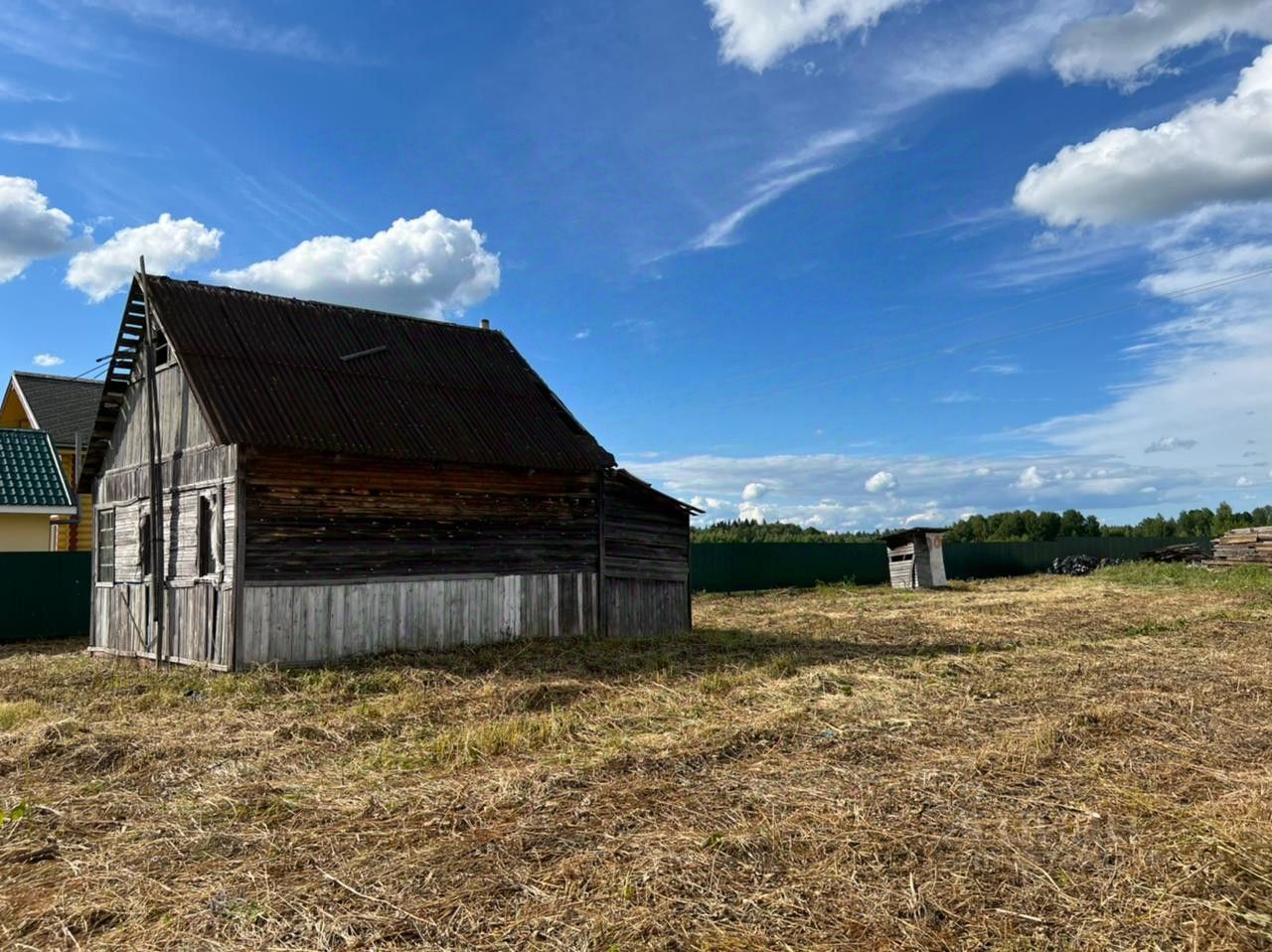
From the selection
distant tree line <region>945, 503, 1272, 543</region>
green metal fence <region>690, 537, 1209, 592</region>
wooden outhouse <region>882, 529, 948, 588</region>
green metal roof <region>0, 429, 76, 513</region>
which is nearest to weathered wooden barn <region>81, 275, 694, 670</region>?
green metal roof <region>0, 429, 76, 513</region>

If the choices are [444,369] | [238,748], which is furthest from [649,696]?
[444,369]

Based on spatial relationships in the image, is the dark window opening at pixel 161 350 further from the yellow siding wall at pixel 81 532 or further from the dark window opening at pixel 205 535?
the yellow siding wall at pixel 81 532

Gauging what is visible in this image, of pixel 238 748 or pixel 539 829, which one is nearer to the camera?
pixel 539 829

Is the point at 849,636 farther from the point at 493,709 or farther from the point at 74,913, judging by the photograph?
the point at 74,913

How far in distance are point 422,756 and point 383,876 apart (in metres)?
2.94

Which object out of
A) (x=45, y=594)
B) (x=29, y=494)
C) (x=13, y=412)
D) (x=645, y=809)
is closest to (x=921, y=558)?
(x=45, y=594)

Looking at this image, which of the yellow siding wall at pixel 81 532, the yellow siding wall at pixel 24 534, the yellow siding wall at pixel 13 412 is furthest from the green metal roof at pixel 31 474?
the yellow siding wall at pixel 13 412

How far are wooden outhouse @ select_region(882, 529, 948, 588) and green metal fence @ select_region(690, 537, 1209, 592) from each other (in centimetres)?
295

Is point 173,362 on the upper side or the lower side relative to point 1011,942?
upper

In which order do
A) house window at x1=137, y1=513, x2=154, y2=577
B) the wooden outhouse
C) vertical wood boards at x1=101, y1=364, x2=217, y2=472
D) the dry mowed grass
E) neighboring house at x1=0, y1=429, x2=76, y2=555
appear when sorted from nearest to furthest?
the dry mowed grass
vertical wood boards at x1=101, y1=364, x2=217, y2=472
house window at x1=137, y1=513, x2=154, y2=577
neighboring house at x1=0, y1=429, x2=76, y2=555
the wooden outhouse

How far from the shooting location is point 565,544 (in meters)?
17.2

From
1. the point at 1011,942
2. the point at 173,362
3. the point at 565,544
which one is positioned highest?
the point at 173,362

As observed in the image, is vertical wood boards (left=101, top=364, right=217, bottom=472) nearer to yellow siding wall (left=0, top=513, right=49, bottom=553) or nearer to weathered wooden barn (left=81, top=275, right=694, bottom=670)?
weathered wooden barn (left=81, top=275, right=694, bottom=670)

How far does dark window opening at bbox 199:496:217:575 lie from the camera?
1455 centimetres
